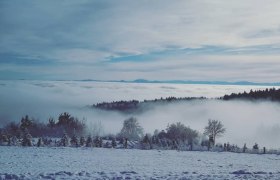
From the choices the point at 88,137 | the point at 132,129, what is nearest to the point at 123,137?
the point at 88,137

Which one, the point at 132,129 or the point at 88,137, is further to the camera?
the point at 132,129

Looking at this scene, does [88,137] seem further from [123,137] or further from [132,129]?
[132,129]

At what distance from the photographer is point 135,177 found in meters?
30.0

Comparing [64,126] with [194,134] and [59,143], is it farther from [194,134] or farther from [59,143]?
[59,143]

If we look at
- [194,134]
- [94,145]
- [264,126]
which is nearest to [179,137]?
[194,134]

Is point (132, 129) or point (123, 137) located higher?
point (132, 129)

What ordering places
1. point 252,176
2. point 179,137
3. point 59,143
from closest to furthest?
point 252,176
point 59,143
point 179,137

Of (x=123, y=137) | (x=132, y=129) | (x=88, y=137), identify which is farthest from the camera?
(x=132, y=129)

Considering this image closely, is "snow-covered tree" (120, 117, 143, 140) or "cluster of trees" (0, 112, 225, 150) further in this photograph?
"snow-covered tree" (120, 117, 143, 140)

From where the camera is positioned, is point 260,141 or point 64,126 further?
point 260,141

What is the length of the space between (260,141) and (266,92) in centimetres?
4868

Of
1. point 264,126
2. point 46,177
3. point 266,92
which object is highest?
point 266,92

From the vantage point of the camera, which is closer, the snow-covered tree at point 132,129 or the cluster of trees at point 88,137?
the cluster of trees at point 88,137

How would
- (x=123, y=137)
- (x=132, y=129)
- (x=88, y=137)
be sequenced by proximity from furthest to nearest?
(x=132, y=129), (x=123, y=137), (x=88, y=137)
